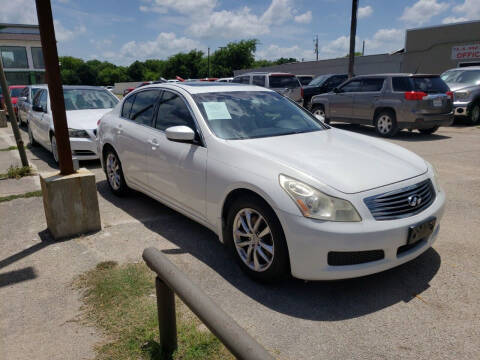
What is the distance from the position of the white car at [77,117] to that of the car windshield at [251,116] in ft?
13.8

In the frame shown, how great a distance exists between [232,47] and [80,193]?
8242 centimetres

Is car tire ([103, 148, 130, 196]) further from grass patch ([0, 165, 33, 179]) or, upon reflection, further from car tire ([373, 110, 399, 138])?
car tire ([373, 110, 399, 138])

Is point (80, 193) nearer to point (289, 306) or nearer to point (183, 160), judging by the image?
point (183, 160)

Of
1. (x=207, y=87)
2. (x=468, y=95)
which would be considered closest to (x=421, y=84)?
(x=468, y=95)

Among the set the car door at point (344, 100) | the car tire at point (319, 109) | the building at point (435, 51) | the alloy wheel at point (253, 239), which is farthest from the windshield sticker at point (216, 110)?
the building at point (435, 51)

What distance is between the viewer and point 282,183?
305 cm

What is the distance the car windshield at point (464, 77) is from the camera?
1309 cm

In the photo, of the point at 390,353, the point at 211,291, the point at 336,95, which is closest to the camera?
the point at 390,353

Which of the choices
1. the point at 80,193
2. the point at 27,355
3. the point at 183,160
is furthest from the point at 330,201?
the point at 80,193

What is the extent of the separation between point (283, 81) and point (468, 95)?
22.2 ft

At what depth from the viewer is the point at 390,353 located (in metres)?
2.51

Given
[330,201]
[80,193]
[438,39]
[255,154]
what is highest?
[438,39]

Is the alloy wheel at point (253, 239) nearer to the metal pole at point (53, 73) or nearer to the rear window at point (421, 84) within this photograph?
the metal pole at point (53, 73)

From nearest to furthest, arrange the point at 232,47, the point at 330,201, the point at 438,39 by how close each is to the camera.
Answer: the point at 330,201
the point at 438,39
the point at 232,47
